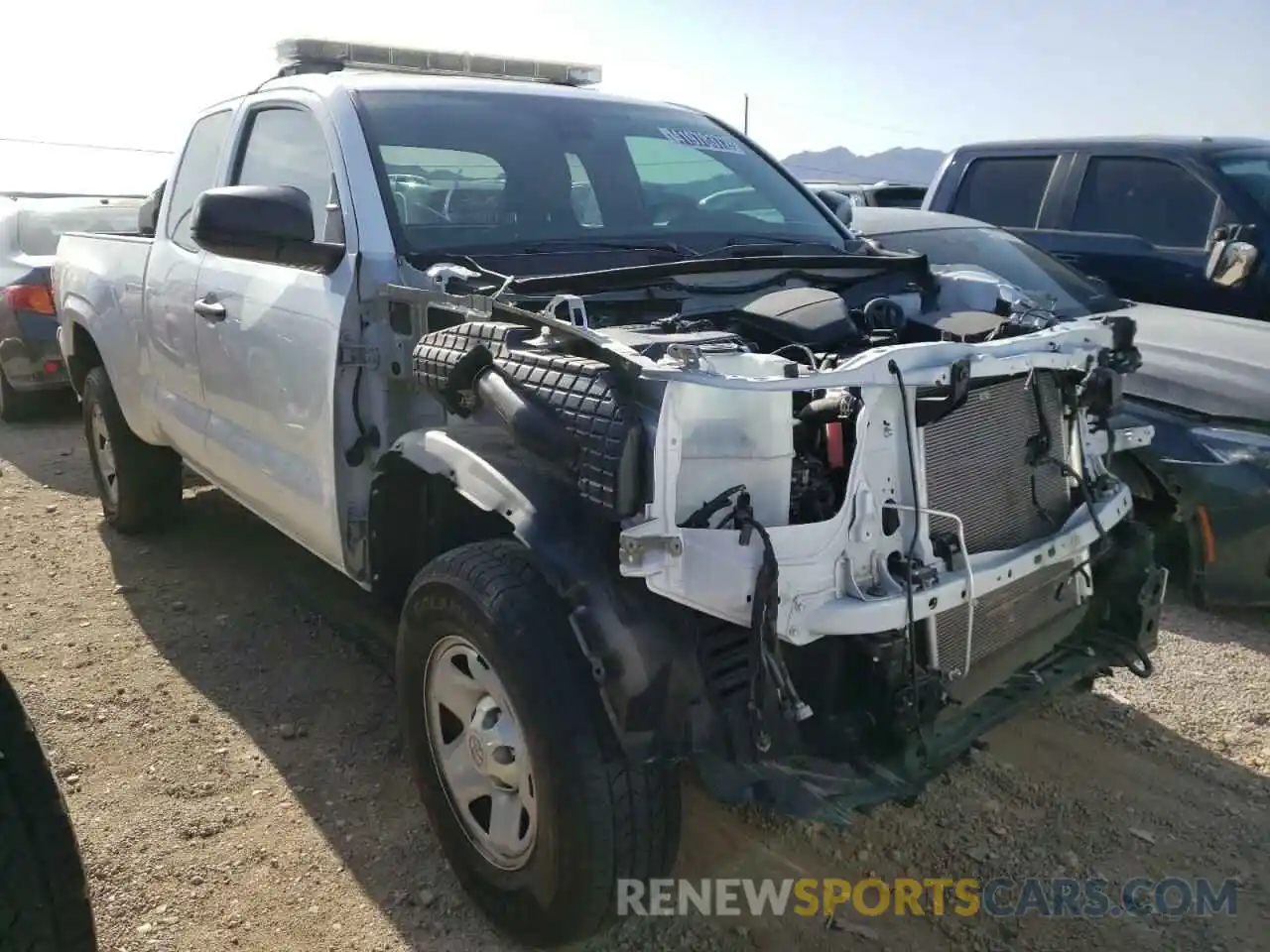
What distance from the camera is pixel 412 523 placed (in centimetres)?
312

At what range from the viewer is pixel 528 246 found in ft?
11.3

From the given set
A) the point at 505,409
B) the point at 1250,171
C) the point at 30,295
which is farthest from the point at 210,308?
the point at 1250,171

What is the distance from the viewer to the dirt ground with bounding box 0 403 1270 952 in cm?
271

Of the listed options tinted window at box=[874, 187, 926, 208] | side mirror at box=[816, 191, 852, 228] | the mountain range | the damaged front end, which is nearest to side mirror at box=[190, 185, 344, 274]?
the damaged front end

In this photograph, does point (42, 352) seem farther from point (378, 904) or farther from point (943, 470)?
point (943, 470)

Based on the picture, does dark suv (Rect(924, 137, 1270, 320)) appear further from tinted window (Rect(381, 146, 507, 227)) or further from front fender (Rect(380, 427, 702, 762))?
front fender (Rect(380, 427, 702, 762))

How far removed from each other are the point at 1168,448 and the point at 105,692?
4102 millimetres

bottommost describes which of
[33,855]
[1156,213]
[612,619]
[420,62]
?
[33,855]

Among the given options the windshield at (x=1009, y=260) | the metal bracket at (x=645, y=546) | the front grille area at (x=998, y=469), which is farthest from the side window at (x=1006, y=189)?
the metal bracket at (x=645, y=546)

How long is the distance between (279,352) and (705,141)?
179 centimetres

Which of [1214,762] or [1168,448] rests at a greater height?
[1168,448]

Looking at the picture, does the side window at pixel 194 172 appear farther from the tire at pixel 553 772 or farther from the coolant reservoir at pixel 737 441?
the coolant reservoir at pixel 737 441

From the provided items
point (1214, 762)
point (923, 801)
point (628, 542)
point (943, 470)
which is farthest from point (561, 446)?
point (1214, 762)

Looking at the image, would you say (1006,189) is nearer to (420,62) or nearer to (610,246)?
(420,62)
